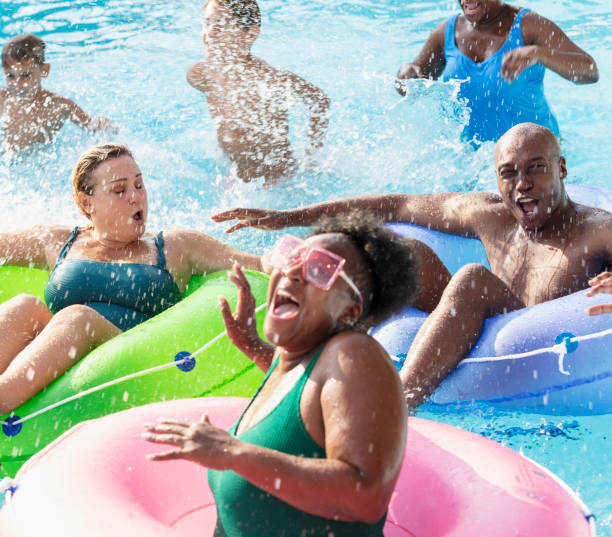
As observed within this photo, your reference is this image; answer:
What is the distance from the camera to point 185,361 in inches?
115

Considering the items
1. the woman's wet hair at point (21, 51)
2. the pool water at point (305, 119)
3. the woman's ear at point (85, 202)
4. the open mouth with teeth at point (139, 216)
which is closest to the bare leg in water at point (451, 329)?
the pool water at point (305, 119)

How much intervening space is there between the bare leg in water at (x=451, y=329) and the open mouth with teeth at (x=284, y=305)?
1.28 m

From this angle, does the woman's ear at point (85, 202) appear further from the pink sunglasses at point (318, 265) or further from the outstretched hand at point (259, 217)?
the pink sunglasses at point (318, 265)

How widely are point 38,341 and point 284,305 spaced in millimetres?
1504

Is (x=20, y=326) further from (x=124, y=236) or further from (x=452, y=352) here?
(x=452, y=352)

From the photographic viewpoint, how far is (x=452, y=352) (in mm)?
3004

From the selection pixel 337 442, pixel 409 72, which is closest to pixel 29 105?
pixel 409 72

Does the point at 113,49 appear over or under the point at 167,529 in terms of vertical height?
under

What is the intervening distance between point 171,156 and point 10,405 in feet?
11.4

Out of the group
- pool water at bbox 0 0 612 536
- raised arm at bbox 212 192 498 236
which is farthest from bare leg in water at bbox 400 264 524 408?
raised arm at bbox 212 192 498 236

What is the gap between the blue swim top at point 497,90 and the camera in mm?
4859

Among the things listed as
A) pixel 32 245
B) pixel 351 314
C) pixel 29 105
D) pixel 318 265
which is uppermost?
pixel 318 265

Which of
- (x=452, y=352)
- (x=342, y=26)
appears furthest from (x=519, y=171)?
(x=342, y=26)

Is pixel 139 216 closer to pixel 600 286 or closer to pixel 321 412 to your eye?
pixel 600 286
